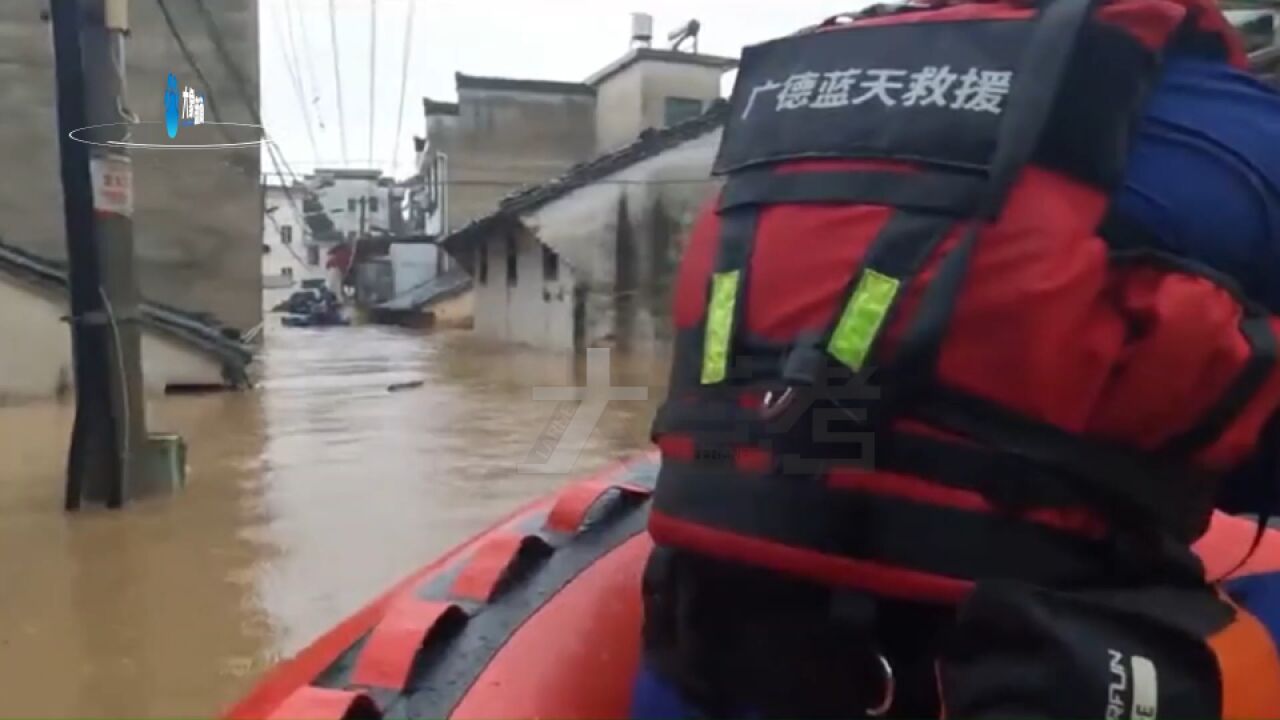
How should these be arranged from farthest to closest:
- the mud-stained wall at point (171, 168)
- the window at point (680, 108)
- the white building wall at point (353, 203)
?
the white building wall at point (353, 203) < the window at point (680, 108) < the mud-stained wall at point (171, 168)

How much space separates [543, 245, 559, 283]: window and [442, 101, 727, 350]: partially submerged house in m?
0.02

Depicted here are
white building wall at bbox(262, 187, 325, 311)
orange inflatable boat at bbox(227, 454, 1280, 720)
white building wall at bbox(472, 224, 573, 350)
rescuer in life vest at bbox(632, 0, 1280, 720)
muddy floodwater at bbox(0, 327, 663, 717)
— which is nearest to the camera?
rescuer in life vest at bbox(632, 0, 1280, 720)

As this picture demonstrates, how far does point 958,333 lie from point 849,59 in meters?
0.42

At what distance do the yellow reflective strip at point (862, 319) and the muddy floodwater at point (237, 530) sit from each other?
7.88ft

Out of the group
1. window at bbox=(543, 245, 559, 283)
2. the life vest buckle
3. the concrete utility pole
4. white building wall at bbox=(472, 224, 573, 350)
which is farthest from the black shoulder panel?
window at bbox=(543, 245, 559, 283)

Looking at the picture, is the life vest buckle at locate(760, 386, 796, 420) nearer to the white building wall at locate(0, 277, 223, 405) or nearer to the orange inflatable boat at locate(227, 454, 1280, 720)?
the orange inflatable boat at locate(227, 454, 1280, 720)

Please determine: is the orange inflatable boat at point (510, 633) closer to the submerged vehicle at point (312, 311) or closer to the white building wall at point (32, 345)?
the white building wall at point (32, 345)

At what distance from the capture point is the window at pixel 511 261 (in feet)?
68.0

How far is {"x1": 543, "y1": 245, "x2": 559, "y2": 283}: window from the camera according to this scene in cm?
1900

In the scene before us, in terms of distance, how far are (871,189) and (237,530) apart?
4350 millimetres

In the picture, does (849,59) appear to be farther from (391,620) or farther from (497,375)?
(497,375)

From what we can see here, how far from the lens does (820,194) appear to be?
62.1 inches

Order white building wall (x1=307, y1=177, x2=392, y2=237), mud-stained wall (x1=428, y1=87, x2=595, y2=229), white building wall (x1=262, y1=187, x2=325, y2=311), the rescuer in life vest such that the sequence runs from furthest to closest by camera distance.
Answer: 1. white building wall (x1=307, y1=177, x2=392, y2=237)
2. white building wall (x1=262, y1=187, x2=325, y2=311)
3. mud-stained wall (x1=428, y1=87, x2=595, y2=229)
4. the rescuer in life vest

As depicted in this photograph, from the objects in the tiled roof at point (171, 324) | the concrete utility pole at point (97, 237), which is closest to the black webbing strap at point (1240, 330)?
the concrete utility pole at point (97, 237)
